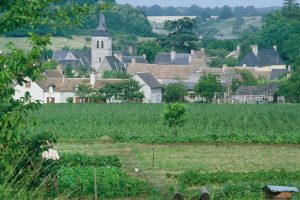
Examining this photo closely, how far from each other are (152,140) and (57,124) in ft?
34.7

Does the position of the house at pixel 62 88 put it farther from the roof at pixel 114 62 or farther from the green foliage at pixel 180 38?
the green foliage at pixel 180 38

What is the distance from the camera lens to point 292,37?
387 ft

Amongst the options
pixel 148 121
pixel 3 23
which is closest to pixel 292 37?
pixel 148 121

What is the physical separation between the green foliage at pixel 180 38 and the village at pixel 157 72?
478 centimetres

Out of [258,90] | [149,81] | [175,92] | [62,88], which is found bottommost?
[175,92]

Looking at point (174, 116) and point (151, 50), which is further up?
point (151, 50)

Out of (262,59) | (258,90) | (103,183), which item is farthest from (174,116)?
(262,59)

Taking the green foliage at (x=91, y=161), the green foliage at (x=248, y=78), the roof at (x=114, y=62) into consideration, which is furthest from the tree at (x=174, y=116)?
the roof at (x=114, y=62)

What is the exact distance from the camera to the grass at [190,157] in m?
27.0

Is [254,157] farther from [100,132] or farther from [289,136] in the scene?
[100,132]

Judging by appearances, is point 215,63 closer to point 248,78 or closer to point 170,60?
point 170,60

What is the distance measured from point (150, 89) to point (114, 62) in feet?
97.3

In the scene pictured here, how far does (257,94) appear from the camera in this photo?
257ft

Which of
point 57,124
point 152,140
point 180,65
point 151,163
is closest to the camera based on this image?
point 151,163
